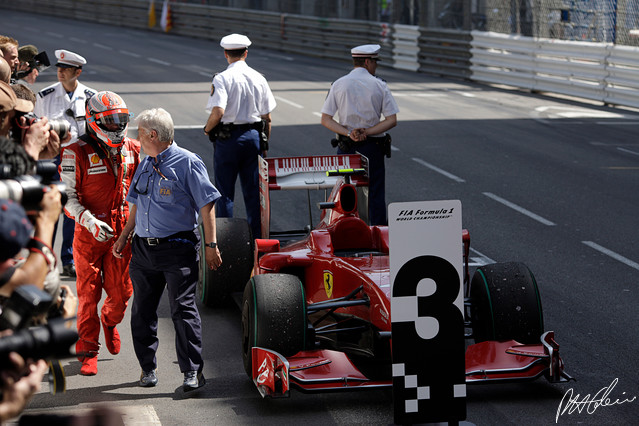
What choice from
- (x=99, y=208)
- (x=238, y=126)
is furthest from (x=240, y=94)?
(x=99, y=208)

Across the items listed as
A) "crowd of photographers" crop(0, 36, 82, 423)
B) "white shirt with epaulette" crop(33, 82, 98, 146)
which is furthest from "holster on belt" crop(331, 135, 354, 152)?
"crowd of photographers" crop(0, 36, 82, 423)

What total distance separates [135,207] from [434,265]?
2.29 meters

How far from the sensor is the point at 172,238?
6906 millimetres

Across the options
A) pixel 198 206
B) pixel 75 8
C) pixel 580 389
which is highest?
pixel 75 8

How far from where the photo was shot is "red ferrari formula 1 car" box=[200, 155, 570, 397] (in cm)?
647

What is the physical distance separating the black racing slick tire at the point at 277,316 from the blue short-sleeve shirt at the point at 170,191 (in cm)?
67

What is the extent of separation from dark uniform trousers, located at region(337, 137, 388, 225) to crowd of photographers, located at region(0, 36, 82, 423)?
569 cm

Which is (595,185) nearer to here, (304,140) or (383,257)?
(304,140)

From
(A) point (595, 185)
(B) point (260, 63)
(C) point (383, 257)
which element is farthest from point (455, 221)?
(B) point (260, 63)

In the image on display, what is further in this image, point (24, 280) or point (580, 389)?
point (580, 389)

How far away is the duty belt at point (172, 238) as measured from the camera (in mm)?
6875

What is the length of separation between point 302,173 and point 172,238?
2.03 metres

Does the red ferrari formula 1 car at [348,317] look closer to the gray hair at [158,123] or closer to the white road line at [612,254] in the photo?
the gray hair at [158,123]

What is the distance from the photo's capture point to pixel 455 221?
5.93 metres
